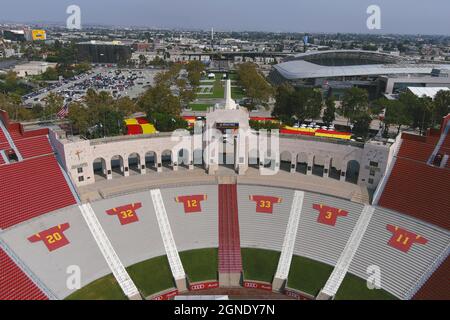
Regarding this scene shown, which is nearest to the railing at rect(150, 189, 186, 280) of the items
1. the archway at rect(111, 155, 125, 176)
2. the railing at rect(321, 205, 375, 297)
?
the archway at rect(111, 155, 125, 176)

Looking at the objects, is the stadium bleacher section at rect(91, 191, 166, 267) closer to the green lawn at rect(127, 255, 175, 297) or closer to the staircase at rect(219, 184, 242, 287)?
the green lawn at rect(127, 255, 175, 297)

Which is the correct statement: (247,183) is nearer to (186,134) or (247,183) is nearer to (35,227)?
(186,134)

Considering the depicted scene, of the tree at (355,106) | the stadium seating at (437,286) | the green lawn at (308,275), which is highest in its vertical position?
the tree at (355,106)

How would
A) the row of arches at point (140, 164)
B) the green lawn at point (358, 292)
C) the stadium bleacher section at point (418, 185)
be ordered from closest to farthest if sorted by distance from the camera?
the green lawn at point (358, 292) < the stadium bleacher section at point (418, 185) < the row of arches at point (140, 164)

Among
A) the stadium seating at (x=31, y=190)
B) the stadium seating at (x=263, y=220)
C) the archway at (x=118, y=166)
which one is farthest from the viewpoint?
the archway at (x=118, y=166)

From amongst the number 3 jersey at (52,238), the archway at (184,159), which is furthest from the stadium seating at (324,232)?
the number 3 jersey at (52,238)

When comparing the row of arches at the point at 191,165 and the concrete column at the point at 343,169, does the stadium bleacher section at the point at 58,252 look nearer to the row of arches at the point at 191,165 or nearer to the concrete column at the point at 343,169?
the row of arches at the point at 191,165
